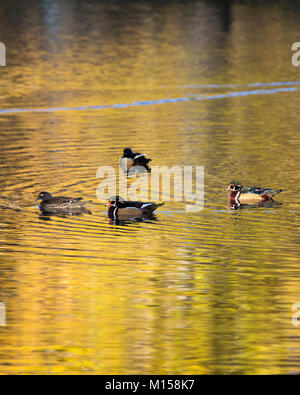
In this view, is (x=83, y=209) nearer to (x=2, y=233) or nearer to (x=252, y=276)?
(x=2, y=233)

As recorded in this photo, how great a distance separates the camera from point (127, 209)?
1753cm

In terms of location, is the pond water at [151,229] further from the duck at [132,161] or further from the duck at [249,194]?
the duck at [132,161]

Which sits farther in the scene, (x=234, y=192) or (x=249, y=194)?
(x=234, y=192)

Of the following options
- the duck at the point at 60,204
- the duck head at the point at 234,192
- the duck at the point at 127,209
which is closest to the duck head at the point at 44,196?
the duck at the point at 60,204

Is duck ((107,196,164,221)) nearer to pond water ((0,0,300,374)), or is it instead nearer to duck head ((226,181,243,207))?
pond water ((0,0,300,374))

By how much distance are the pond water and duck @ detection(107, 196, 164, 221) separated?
0.57ft

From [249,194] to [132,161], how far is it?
406cm

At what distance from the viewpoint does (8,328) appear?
12.0 metres

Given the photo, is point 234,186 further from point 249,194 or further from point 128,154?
point 128,154

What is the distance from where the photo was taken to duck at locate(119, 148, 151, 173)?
21656 mm

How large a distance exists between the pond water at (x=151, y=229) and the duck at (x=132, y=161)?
0.53 metres

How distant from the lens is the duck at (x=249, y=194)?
18.2m

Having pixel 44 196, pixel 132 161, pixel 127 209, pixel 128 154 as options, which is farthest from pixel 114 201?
pixel 128 154

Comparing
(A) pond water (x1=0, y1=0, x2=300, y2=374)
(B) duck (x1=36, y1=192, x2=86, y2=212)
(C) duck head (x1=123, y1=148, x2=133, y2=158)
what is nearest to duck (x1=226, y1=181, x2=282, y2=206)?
(A) pond water (x1=0, y1=0, x2=300, y2=374)
